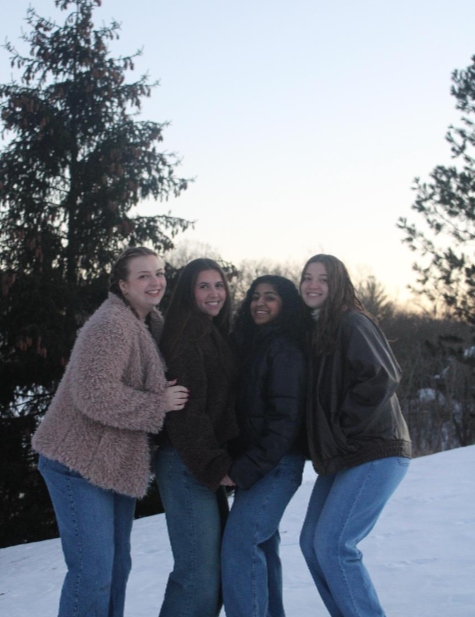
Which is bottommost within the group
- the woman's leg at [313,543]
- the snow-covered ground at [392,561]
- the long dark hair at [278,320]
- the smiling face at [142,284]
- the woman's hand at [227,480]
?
the snow-covered ground at [392,561]

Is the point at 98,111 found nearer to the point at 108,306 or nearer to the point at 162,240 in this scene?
the point at 162,240

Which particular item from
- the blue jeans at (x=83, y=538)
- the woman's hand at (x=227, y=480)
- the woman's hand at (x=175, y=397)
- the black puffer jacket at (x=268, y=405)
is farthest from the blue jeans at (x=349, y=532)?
the blue jeans at (x=83, y=538)

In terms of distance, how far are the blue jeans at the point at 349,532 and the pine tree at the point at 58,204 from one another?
741 centimetres

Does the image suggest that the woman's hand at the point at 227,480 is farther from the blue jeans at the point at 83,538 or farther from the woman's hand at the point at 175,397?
the blue jeans at the point at 83,538

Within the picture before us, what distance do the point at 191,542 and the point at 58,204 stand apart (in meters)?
8.78

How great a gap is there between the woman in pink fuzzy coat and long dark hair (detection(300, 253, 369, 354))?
2.14 ft

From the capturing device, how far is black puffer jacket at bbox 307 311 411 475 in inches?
117

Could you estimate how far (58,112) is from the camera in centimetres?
Answer: 1114

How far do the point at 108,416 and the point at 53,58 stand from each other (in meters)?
9.86

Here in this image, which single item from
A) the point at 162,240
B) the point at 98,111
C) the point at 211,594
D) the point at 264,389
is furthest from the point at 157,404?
the point at 98,111

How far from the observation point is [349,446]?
299 centimetres

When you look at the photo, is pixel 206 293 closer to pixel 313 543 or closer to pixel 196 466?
pixel 196 466

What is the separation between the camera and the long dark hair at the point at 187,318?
3191 millimetres

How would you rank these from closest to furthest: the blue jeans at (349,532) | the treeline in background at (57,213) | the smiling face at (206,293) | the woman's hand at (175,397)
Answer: the blue jeans at (349,532) → the woman's hand at (175,397) → the smiling face at (206,293) → the treeline in background at (57,213)
